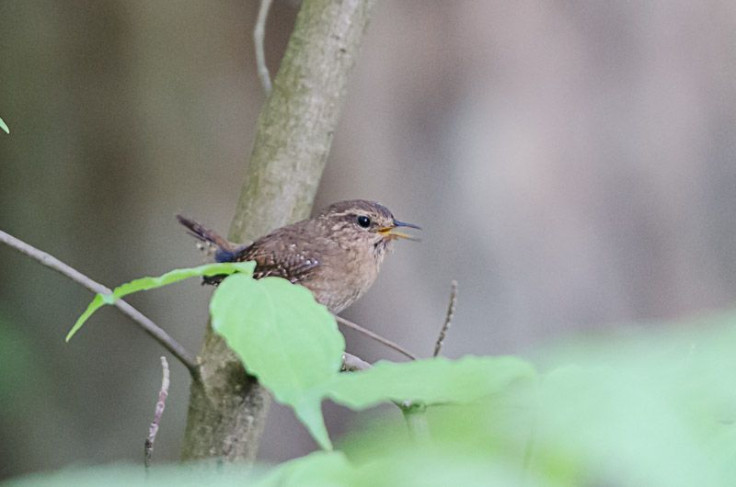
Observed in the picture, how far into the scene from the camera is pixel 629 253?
11.5 ft

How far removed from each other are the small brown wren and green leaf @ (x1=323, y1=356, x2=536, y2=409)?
5.00 feet

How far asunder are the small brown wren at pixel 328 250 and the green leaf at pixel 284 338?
1.25 meters

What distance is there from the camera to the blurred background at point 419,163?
11.0 feet

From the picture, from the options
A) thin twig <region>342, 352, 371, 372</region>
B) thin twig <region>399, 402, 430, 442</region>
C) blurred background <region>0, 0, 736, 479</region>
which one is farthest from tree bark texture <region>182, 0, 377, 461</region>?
thin twig <region>399, 402, 430, 442</region>

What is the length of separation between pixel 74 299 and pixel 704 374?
3.65 meters

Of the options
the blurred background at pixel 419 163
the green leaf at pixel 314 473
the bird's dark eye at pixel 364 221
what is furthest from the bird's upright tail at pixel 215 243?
the green leaf at pixel 314 473

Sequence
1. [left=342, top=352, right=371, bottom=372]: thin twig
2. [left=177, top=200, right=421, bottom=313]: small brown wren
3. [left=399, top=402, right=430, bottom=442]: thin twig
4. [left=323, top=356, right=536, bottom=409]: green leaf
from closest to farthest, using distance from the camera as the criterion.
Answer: [left=323, top=356, right=536, bottom=409]: green leaf
[left=399, top=402, right=430, bottom=442]: thin twig
[left=342, top=352, right=371, bottom=372]: thin twig
[left=177, top=200, right=421, bottom=313]: small brown wren

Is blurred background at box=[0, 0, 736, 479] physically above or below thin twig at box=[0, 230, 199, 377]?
above

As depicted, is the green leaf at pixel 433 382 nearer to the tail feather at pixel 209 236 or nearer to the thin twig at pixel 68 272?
the thin twig at pixel 68 272

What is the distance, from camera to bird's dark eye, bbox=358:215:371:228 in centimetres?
240

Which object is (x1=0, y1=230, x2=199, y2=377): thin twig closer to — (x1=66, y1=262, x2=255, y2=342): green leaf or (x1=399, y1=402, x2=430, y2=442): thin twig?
(x1=66, y1=262, x2=255, y2=342): green leaf

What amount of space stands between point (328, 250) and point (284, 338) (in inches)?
58.1

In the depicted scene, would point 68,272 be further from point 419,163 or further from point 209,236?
point 419,163

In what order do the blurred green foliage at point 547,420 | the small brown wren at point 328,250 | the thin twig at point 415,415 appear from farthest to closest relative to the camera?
the small brown wren at point 328,250
the thin twig at point 415,415
the blurred green foliage at point 547,420
